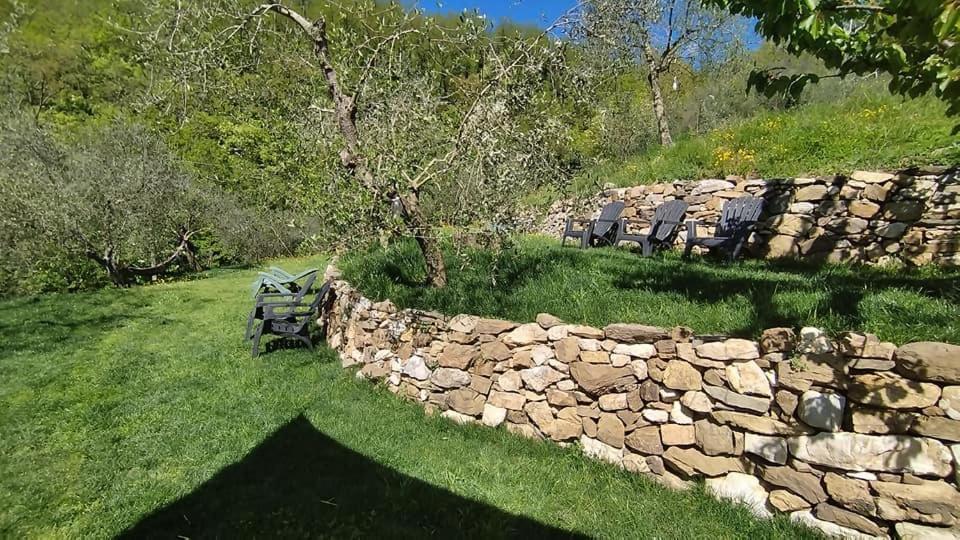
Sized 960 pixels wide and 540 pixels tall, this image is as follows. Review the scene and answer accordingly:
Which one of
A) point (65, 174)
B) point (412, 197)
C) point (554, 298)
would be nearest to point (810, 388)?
point (554, 298)

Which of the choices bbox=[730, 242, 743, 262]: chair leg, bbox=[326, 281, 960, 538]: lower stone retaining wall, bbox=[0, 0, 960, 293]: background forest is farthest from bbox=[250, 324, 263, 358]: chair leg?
bbox=[730, 242, 743, 262]: chair leg

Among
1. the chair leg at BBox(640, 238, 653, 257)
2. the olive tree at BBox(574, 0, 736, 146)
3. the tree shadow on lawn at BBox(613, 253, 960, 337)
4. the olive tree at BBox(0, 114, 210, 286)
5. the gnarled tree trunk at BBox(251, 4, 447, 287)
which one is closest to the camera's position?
the tree shadow on lawn at BBox(613, 253, 960, 337)

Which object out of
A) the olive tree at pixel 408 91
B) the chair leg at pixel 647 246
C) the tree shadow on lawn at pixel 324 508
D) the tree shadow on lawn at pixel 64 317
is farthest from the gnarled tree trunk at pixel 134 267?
the chair leg at pixel 647 246

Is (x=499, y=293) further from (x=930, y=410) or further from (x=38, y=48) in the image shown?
(x=38, y=48)

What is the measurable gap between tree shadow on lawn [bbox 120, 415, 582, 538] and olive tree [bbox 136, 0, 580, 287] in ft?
7.23

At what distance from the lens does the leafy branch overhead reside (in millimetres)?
2215

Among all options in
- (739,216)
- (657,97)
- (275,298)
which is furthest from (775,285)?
(657,97)

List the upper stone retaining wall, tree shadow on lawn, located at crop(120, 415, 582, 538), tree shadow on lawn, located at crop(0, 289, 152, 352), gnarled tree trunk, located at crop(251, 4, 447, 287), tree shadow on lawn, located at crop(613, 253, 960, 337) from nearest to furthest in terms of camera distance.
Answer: tree shadow on lawn, located at crop(120, 415, 582, 538)
tree shadow on lawn, located at crop(613, 253, 960, 337)
gnarled tree trunk, located at crop(251, 4, 447, 287)
the upper stone retaining wall
tree shadow on lawn, located at crop(0, 289, 152, 352)

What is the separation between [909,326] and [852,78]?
1268cm

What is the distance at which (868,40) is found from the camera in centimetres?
292

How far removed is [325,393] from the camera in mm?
4773

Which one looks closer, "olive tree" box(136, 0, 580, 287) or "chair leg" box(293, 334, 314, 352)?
"olive tree" box(136, 0, 580, 287)

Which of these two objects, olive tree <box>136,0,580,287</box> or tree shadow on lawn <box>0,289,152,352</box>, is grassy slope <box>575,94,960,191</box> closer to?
olive tree <box>136,0,580,287</box>

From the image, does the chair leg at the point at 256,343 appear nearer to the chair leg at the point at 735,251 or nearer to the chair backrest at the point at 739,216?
the chair leg at the point at 735,251
